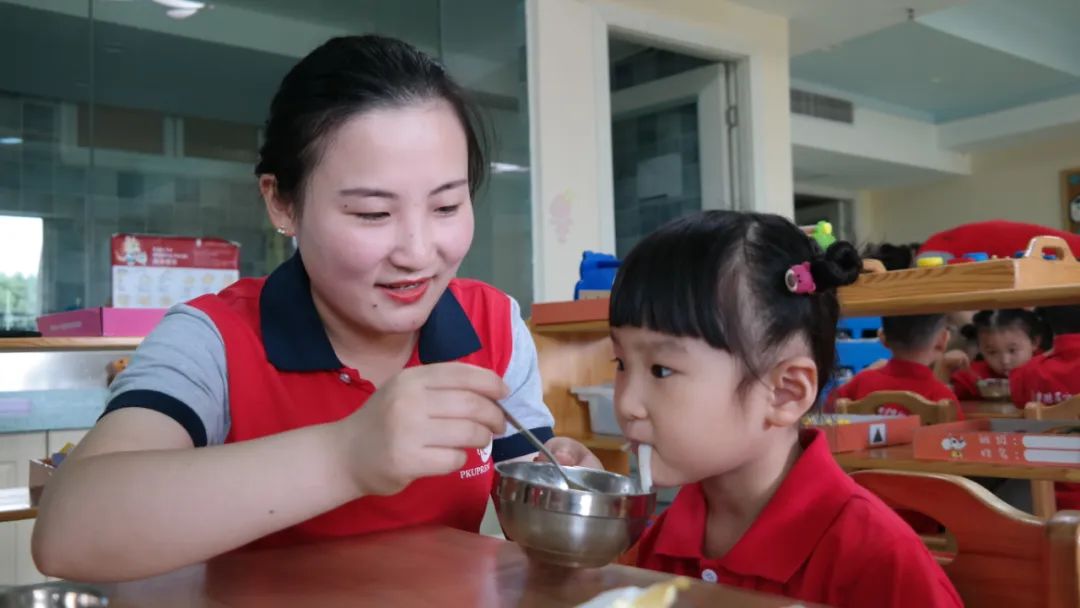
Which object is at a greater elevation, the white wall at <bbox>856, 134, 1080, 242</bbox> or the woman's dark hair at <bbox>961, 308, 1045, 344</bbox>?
the white wall at <bbox>856, 134, 1080, 242</bbox>

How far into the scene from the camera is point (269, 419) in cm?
102

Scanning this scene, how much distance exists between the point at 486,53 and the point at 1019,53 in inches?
183

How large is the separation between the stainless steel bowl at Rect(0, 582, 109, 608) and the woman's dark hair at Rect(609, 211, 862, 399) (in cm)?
57

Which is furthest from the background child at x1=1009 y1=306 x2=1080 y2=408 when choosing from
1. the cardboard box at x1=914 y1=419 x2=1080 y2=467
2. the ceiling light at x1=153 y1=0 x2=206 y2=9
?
the ceiling light at x1=153 y1=0 x2=206 y2=9

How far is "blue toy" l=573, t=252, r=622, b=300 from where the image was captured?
262 centimetres

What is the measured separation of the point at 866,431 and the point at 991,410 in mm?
1409

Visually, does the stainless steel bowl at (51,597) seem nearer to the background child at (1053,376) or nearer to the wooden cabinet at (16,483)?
the wooden cabinet at (16,483)

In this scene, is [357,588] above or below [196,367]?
below

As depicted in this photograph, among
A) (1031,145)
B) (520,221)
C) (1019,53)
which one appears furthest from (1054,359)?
(1031,145)

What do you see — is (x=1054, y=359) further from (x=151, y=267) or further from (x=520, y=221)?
(x=151, y=267)

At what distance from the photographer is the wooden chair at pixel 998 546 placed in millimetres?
756

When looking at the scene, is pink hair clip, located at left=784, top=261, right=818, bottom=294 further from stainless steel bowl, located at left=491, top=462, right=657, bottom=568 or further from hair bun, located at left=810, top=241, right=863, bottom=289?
stainless steel bowl, located at left=491, top=462, right=657, bottom=568

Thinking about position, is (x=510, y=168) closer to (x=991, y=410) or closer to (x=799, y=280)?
(x=991, y=410)

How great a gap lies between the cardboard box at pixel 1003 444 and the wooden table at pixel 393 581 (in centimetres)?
145
